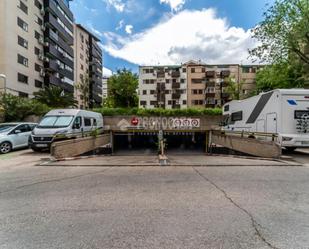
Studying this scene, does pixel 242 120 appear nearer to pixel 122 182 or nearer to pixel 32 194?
pixel 122 182

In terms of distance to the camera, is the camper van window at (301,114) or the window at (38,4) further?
the window at (38,4)

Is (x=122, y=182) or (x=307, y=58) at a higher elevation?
(x=307, y=58)

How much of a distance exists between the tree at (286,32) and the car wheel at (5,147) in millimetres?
23614

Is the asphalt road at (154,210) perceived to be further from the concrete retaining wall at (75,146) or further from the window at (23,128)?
the window at (23,128)

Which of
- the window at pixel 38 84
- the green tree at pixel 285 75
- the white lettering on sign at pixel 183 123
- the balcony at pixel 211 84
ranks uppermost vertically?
the balcony at pixel 211 84

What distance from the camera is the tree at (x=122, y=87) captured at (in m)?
57.5

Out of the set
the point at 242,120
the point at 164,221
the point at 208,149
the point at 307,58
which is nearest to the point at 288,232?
the point at 164,221

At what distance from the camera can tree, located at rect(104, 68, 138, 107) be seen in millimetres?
57469

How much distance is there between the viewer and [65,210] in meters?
4.89

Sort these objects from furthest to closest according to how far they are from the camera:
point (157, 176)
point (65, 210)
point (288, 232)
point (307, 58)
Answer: point (307, 58) → point (157, 176) → point (65, 210) → point (288, 232)

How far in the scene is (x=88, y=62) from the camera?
73562 mm

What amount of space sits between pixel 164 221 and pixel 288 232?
190 cm

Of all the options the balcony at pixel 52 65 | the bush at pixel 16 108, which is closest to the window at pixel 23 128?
the bush at pixel 16 108

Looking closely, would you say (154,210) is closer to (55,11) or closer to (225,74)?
(55,11)
